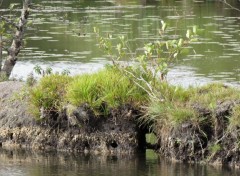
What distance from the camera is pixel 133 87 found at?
13.7 meters

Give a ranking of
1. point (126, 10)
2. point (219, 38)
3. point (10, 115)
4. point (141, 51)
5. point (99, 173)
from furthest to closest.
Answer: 1. point (126, 10)
2. point (219, 38)
3. point (141, 51)
4. point (10, 115)
5. point (99, 173)

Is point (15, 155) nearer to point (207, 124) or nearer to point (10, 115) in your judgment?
point (10, 115)

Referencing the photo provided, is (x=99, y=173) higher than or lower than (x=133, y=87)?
lower

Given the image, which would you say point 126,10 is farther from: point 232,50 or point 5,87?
point 5,87

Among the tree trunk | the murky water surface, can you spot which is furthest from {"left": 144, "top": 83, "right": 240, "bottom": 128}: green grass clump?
the tree trunk

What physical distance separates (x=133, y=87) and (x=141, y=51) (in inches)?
447

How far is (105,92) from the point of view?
13.6m

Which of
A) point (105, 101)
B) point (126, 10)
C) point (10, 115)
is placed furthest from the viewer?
point (126, 10)

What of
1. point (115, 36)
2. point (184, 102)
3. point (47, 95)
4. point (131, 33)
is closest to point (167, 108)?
point (184, 102)

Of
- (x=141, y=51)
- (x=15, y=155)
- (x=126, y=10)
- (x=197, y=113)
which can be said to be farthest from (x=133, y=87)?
(x=126, y=10)

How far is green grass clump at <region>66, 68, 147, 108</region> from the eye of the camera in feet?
44.5

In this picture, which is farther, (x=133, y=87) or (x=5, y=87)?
(x=5, y=87)

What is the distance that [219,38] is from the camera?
92.1ft

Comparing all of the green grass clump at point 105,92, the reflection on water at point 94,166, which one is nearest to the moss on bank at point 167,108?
the green grass clump at point 105,92
